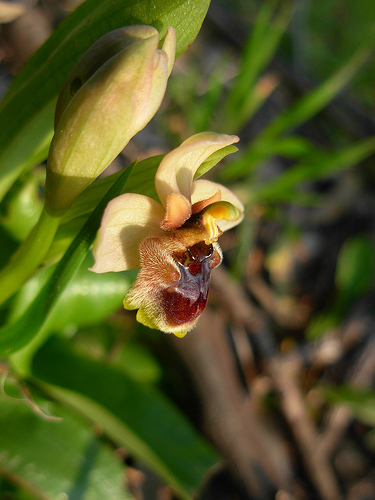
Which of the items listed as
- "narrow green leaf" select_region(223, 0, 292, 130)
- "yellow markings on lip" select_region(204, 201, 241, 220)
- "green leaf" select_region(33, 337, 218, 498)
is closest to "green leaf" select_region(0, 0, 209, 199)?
"yellow markings on lip" select_region(204, 201, 241, 220)

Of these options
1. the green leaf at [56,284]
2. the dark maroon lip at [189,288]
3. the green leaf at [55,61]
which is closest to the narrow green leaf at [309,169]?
the green leaf at [55,61]

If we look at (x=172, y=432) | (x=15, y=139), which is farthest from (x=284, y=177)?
(x=15, y=139)

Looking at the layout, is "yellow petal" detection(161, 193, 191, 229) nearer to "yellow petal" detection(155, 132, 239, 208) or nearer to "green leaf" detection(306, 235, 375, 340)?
"yellow petal" detection(155, 132, 239, 208)

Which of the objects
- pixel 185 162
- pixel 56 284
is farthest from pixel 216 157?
pixel 56 284

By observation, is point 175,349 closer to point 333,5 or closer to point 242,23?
point 242,23

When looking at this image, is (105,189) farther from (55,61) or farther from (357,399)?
(357,399)

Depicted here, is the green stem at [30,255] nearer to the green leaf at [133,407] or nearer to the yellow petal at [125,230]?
the yellow petal at [125,230]
